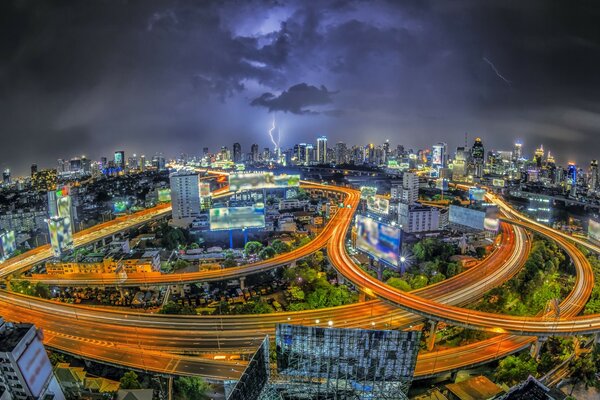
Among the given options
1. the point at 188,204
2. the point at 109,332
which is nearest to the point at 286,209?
the point at 188,204

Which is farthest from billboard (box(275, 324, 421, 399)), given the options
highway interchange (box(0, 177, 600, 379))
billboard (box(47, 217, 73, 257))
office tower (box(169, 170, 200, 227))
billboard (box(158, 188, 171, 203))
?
billboard (box(158, 188, 171, 203))

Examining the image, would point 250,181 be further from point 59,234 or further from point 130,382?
point 130,382

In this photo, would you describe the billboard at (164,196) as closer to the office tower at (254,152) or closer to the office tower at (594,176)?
the office tower at (254,152)

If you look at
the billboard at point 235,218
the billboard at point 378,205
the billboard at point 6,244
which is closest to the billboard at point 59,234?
the billboard at point 6,244

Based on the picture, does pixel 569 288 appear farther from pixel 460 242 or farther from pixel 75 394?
pixel 75 394

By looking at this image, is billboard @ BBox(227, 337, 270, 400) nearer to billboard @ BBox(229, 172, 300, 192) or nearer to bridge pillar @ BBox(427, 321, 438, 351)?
bridge pillar @ BBox(427, 321, 438, 351)

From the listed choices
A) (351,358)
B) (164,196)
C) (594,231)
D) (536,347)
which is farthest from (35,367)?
(164,196)
